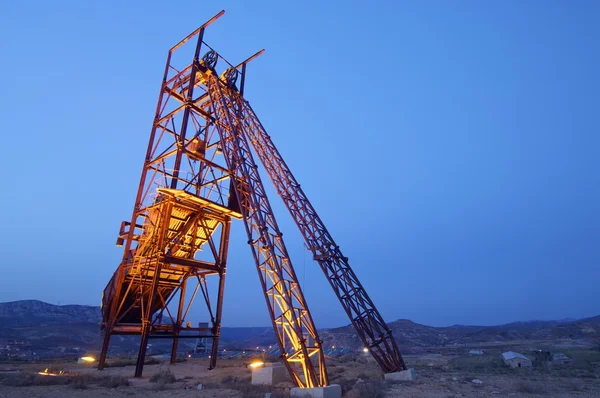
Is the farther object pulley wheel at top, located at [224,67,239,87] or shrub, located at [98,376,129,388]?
pulley wheel at top, located at [224,67,239,87]

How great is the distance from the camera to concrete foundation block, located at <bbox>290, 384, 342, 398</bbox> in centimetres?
1042

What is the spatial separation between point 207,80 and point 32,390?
16889mm

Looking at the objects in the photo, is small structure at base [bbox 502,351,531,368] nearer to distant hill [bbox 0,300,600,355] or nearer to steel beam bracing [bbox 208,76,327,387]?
steel beam bracing [bbox 208,76,327,387]

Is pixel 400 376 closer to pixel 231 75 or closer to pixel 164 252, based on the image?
pixel 164 252

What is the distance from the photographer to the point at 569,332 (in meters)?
74.5

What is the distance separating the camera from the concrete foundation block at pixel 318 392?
10.4 m

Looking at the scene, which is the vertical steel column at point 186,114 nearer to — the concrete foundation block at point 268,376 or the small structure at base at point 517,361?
the concrete foundation block at point 268,376

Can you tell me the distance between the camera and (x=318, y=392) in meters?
10.5

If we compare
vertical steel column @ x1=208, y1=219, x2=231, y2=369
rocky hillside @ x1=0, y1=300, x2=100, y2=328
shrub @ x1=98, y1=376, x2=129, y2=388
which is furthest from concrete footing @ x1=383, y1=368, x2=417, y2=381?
rocky hillside @ x1=0, y1=300, x2=100, y2=328

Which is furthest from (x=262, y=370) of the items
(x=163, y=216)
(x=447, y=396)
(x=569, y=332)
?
(x=569, y=332)

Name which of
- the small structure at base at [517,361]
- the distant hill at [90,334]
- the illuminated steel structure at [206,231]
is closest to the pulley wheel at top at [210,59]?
the illuminated steel structure at [206,231]

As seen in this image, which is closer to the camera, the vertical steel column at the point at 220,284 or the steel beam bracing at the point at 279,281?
the steel beam bracing at the point at 279,281

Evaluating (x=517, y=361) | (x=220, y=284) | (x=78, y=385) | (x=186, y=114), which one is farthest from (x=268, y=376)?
(x=517, y=361)

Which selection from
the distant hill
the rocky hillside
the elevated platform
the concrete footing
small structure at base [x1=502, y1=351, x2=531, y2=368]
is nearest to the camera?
the concrete footing
